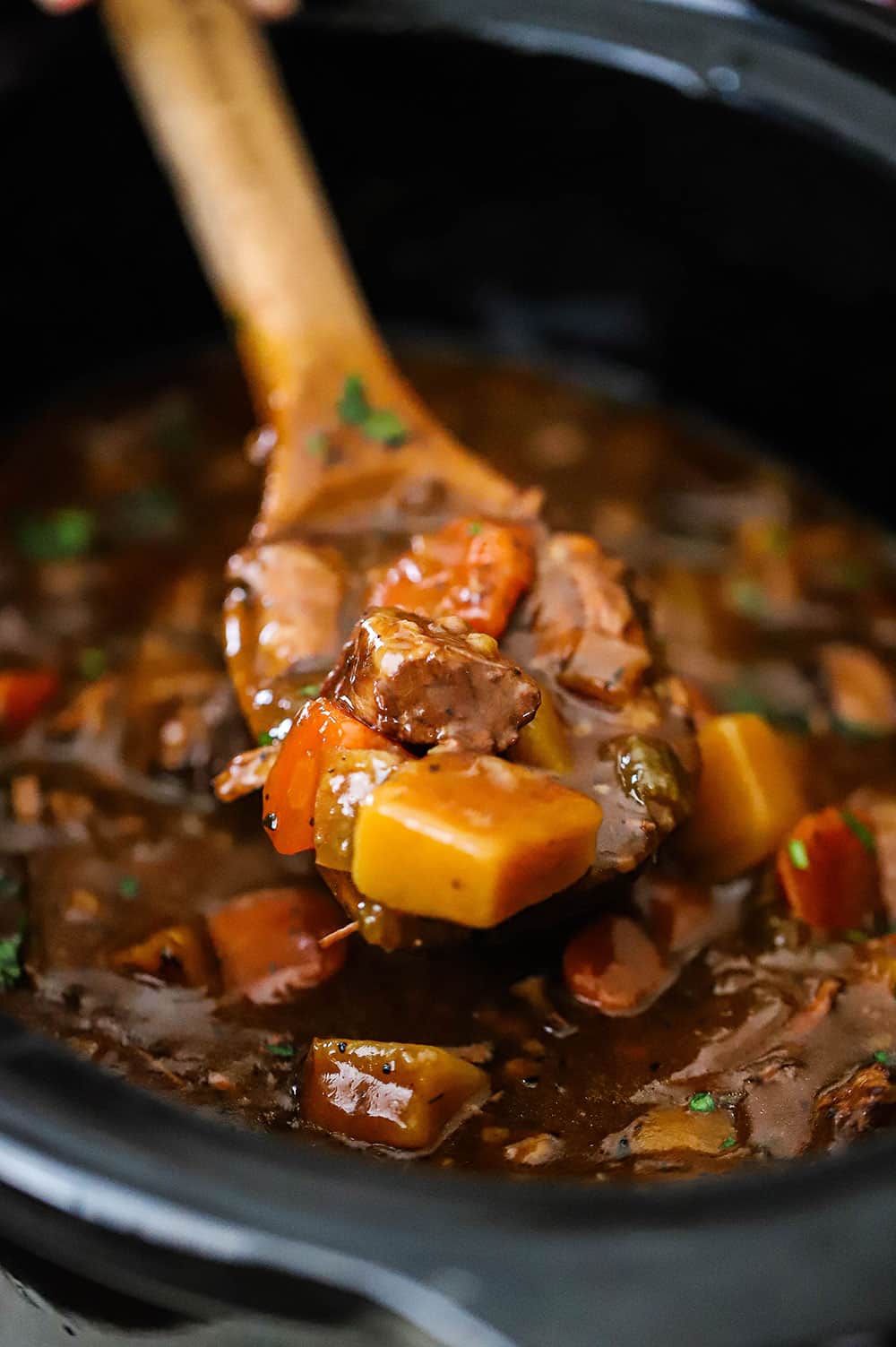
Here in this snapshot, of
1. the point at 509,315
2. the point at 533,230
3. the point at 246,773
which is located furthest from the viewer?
the point at 509,315

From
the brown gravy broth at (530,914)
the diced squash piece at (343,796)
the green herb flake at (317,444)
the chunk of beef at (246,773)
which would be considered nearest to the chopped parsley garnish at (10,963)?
the brown gravy broth at (530,914)

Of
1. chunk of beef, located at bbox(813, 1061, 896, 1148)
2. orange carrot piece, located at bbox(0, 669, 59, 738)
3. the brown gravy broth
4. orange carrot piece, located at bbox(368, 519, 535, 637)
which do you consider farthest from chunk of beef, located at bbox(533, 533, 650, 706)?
orange carrot piece, located at bbox(0, 669, 59, 738)

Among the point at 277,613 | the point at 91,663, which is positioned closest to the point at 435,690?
the point at 277,613

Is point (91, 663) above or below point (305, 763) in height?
below

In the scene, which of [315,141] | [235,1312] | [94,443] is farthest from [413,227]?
[235,1312]

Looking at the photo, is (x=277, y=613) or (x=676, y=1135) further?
(x=277, y=613)

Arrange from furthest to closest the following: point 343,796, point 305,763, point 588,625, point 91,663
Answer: point 91,663 → point 588,625 → point 305,763 → point 343,796

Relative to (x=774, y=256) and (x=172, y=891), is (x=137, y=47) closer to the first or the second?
(x=774, y=256)

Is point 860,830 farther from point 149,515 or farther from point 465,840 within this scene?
point 149,515

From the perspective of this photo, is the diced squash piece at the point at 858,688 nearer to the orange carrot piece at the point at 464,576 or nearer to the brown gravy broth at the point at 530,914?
the brown gravy broth at the point at 530,914
